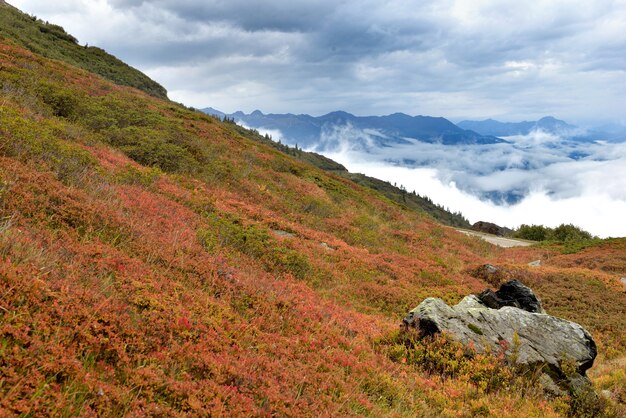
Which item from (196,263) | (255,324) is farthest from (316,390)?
(196,263)

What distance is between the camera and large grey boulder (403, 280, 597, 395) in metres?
9.13

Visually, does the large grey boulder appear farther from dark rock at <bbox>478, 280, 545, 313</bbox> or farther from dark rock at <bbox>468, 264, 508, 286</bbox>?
dark rock at <bbox>468, 264, 508, 286</bbox>

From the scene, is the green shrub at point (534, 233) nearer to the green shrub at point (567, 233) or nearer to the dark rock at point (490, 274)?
the green shrub at point (567, 233)

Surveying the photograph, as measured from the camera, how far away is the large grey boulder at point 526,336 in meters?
9.13

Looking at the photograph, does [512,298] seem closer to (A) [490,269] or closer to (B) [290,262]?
(A) [490,269]

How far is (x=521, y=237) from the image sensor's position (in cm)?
5853

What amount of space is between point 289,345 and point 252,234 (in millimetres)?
7466

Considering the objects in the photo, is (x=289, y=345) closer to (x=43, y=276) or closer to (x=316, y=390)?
(x=316, y=390)

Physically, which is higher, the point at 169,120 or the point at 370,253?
the point at 169,120

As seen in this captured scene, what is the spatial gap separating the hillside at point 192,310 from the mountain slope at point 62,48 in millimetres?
39870

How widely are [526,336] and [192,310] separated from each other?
8965 mm

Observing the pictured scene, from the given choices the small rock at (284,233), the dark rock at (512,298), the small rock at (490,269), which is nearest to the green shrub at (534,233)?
the small rock at (490,269)

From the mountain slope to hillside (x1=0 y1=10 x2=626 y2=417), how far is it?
3987 centimetres

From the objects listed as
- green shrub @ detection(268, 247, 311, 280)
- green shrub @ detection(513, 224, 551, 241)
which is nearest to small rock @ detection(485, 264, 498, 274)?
green shrub @ detection(268, 247, 311, 280)
